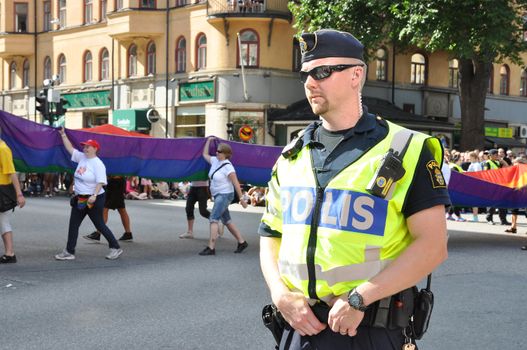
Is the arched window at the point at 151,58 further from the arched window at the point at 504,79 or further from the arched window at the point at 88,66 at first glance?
the arched window at the point at 504,79

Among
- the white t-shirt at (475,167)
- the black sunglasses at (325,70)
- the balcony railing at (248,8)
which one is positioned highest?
the balcony railing at (248,8)

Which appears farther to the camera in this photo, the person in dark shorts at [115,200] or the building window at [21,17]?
the building window at [21,17]

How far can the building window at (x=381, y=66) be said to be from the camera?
4184cm

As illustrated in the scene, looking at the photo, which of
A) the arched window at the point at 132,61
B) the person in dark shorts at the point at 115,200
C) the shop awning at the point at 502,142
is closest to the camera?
the person in dark shorts at the point at 115,200

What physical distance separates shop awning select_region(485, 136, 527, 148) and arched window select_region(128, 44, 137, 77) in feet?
66.3

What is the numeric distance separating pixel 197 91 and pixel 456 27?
14960 millimetres

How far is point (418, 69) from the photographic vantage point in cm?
4378

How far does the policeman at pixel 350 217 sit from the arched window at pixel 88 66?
43.5 m

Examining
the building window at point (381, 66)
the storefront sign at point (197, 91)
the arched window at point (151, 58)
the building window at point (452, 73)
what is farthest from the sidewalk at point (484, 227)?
the building window at point (452, 73)

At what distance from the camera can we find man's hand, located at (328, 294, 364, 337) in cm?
285

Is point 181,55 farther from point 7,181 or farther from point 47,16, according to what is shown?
point 7,181

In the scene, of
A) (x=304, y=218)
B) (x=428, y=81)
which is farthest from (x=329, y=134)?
(x=428, y=81)

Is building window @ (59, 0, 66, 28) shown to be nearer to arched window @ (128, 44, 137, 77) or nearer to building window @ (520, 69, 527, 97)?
arched window @ (128, 44, 137, 77)

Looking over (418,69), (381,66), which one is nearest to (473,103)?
(381,66)
